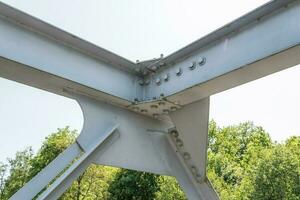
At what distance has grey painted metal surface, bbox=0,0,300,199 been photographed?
2373 mm

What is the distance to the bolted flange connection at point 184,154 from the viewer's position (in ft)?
10.5

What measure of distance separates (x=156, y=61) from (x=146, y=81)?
215 millimetres

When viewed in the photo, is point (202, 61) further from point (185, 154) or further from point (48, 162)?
point (48, 162)

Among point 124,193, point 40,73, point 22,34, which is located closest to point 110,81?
point 40,73

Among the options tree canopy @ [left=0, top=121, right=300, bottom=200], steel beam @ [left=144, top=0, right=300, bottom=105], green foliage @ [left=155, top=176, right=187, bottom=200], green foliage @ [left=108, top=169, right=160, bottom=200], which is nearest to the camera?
steel beam @ [left=144, top=0, right=300, bottom=105]

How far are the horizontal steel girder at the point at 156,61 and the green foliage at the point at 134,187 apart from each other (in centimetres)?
1427

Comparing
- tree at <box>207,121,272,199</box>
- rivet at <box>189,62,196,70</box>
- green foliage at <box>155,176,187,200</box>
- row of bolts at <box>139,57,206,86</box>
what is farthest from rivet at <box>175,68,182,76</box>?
tree at <box>207,121,272,199</box>

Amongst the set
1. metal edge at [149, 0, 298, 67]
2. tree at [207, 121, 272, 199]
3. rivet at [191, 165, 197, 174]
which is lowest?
rivet at [191, 165, 197, 174]

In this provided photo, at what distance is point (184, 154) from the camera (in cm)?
325

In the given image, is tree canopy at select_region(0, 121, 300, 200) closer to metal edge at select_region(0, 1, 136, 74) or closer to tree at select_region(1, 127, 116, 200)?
tree at select_region(1, 127, 116, 200)

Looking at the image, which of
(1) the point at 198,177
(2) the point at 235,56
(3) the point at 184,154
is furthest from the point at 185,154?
(2) the point at 235,56

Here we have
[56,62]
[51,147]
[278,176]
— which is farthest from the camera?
[51,147]

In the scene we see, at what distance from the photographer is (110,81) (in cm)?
297

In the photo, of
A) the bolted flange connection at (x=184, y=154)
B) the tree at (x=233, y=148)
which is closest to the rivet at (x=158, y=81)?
the bolted flange connection at (x=184, y=154)
